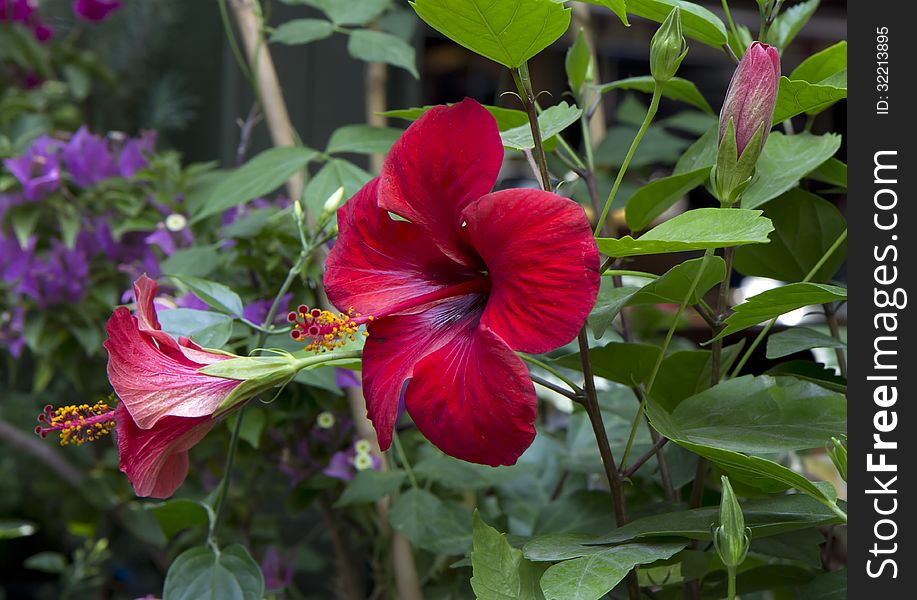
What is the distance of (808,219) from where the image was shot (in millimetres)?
471

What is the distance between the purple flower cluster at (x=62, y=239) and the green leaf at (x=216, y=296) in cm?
34

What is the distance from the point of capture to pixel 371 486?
61 centimetres

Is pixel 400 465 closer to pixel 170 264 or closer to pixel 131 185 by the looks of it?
pixel 170 264

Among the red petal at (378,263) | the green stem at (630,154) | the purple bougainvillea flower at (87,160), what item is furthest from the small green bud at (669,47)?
the purple bougainvillea flower at (87,160)

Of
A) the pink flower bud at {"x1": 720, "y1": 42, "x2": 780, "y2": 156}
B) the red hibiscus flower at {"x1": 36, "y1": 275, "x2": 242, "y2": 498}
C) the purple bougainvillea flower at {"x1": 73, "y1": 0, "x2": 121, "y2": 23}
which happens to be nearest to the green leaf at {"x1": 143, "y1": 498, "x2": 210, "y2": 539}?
the red hibiscus flower at {"x1": 36, "y1": 275, "x2": 242, "y2": 498}

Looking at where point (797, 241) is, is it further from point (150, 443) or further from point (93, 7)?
point (93, 7)

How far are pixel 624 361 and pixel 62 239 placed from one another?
0.63 meters

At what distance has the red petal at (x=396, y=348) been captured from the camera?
33 centimetres

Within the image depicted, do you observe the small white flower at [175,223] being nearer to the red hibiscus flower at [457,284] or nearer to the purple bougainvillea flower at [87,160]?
the purple bougainvillea flower at [87,160]

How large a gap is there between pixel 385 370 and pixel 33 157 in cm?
62

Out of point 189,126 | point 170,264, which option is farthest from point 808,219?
point 189,126

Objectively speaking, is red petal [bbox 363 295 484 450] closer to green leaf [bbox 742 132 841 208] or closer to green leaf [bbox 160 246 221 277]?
green leaf [bbox 742 132 841 208]

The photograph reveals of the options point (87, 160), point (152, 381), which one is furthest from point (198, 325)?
point (87, 160)

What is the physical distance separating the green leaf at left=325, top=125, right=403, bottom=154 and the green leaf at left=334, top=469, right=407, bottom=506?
0.75 ft
